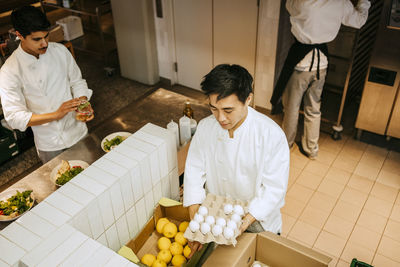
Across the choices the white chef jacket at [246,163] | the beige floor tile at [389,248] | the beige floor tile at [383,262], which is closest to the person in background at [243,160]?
the white chef jacket at [246,163]

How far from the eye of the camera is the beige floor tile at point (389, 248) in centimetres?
294

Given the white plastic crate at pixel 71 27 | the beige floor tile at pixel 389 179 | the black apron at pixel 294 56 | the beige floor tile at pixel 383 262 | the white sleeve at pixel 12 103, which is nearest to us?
the white sleeve at pixel 12 103

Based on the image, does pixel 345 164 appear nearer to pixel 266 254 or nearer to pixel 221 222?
pixel 266 254

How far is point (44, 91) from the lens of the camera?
100 inches

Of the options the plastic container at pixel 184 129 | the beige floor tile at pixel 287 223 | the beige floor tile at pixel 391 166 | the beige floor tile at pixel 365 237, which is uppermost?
the plastic container at pixel 184 129

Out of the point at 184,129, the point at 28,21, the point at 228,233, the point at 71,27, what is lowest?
the point at 71,27

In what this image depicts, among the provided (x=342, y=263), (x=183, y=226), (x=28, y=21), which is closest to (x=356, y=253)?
(x=342, y=263)

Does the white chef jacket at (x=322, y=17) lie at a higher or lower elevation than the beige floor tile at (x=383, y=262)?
higher

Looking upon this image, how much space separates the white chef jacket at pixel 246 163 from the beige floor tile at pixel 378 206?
1642 mm

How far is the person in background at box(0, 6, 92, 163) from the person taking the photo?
7.48 ft

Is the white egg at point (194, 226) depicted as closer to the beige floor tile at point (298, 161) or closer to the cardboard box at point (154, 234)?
the cardboard box at point (154, 234)

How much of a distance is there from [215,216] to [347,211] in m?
1.96

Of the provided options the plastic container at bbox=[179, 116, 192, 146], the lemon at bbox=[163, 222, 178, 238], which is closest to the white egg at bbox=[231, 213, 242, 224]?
the lemon at bbox=[163, 222, 178, 238]

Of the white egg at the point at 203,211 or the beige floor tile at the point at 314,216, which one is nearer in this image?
the white egg at the point at 203,211
